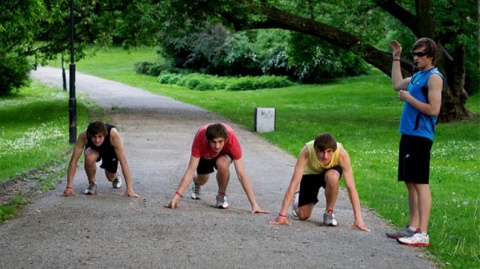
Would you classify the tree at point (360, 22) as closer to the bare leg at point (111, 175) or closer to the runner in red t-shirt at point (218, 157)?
the bare leg at point (111, 175)

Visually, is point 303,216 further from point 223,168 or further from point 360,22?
point 360,22

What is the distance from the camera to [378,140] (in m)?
19.5

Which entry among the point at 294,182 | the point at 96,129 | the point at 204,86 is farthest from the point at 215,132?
the point at 204,86

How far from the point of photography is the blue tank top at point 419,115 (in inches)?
287

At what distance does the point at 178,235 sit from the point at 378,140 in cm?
1280

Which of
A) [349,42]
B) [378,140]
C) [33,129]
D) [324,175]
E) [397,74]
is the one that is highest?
[349,42]

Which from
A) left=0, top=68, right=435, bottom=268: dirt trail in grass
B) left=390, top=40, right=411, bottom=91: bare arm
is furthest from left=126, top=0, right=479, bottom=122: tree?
left=390, top=40, right=411, bottom=91: bare arm

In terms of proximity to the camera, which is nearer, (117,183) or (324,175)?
(324,175)

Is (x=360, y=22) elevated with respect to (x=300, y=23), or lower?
elevated

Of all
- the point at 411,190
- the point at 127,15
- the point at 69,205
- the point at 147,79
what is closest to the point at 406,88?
the point at 411,190

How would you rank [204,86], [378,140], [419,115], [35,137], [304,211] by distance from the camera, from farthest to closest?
[204,86], [378,140], [35,137], [304,211], [419,115]

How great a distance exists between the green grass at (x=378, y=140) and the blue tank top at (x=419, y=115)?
43.5 inches

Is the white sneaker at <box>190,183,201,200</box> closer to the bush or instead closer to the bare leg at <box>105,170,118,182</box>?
the bare leg at <box>105,170,118,182</box>

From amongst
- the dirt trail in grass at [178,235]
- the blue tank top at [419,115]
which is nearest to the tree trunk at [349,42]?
the dirt trail in grass at [178,235]
